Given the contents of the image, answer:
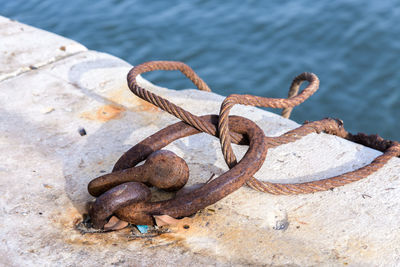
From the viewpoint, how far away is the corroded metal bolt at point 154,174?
5.90 ft

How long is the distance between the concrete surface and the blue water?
2.45 metres

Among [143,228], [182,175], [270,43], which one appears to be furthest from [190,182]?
[270,43]

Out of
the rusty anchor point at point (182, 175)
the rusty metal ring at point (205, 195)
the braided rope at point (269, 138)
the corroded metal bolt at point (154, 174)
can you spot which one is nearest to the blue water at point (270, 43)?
the braided rope at point (269, 138)

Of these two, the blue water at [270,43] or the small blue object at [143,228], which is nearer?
the small blue object at [143,228]

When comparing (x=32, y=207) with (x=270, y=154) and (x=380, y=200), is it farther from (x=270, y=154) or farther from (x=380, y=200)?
(x=380, y=200)

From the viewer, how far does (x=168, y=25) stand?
6.29 m

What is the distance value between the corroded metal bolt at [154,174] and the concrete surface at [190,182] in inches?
7.0

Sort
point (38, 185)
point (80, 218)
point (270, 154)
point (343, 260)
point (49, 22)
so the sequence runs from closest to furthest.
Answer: point (343, 260)
point (80, 218)
point (38, 185)
point (270, 154)
point (49, 22)

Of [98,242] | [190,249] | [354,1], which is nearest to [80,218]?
[98,242]

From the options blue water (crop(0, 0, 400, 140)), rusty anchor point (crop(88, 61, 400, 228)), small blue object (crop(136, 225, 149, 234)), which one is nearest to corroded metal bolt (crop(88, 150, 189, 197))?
rusty anchor point (crop(88, 61, 400, 228))

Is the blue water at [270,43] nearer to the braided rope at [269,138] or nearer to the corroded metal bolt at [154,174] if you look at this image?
the braided rope at [269,138]

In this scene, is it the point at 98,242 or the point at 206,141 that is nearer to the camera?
the point at 98,242

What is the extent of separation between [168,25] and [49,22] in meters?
1.97

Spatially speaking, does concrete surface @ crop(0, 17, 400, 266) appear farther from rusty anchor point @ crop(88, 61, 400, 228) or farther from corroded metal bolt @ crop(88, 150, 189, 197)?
corroded metal bolt @ crop(88, 150, 189, 197)
